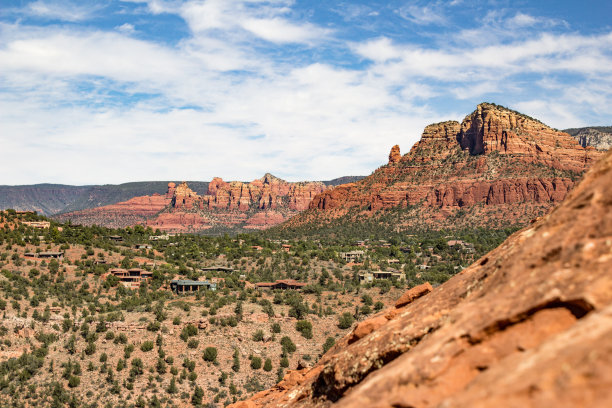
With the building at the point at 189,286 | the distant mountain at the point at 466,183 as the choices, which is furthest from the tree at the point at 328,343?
the distant mountain at the point at 466,183

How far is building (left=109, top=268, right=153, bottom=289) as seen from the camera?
6097cm

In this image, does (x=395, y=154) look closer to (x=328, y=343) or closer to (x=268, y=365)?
(x=328, y=343)

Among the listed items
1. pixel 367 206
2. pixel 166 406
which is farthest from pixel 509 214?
pixel 166 406

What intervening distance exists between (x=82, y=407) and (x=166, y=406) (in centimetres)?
563

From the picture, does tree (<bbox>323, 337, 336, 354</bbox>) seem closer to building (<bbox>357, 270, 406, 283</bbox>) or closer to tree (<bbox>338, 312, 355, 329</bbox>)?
tree (<bbox>338, 312, 355, 329</bbox>)

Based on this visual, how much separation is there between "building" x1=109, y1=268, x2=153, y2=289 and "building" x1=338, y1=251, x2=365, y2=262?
38021 millimetres

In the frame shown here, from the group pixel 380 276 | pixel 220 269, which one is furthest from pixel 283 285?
pixel 380 276

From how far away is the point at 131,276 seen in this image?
2477 inches

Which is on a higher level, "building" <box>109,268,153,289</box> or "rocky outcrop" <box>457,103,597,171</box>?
"rocky outcrop" <box>457,103,597,171</box>

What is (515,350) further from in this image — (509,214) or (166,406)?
(509,214)

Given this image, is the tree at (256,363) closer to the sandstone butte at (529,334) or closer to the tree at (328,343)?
the tree at (328,343)

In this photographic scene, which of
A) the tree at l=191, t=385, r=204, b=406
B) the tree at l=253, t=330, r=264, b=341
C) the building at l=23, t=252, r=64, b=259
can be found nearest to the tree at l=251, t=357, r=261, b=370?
the tree at l=253, t=330, r=264, b=341

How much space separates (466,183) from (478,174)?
19.6 feet

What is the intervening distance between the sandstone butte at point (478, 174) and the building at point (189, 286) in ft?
304
